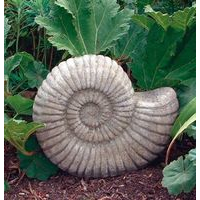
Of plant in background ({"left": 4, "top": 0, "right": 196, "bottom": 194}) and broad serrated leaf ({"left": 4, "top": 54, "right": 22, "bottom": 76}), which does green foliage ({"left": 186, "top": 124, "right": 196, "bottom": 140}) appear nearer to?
plant in background ({"left": 4, "top": 0, "right": 196, "bottom": 194})

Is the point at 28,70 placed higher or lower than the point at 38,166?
higher

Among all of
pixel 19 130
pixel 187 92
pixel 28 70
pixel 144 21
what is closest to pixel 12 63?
pixel 28 70

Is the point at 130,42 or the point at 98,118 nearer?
the point at 98,118

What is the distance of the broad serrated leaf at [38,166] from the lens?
242 cm

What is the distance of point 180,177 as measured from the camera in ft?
6.98

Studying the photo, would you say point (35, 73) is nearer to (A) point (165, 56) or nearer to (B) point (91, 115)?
(B) point (91, 115)

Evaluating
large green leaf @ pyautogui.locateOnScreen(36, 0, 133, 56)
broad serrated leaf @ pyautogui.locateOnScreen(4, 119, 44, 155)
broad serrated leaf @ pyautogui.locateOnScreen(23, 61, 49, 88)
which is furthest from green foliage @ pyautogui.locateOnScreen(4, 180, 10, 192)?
large green leaf @ pyautogui.locateOnScreen(36, 0, 133, 56)

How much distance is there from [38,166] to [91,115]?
30 cm

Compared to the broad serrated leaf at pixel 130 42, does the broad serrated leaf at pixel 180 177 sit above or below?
below

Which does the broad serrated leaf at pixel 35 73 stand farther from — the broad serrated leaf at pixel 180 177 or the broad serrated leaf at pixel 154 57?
the broad serrated leaf at pixel 180 177

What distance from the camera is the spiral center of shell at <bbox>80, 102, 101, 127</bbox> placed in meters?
2.33

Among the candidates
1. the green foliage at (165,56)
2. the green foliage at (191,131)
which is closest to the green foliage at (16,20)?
A: the green foliage at (165,56)

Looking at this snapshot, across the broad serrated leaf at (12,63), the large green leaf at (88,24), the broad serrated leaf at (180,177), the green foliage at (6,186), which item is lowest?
the green foliage at (6,186)

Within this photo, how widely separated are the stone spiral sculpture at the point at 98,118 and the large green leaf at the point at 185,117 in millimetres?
71
